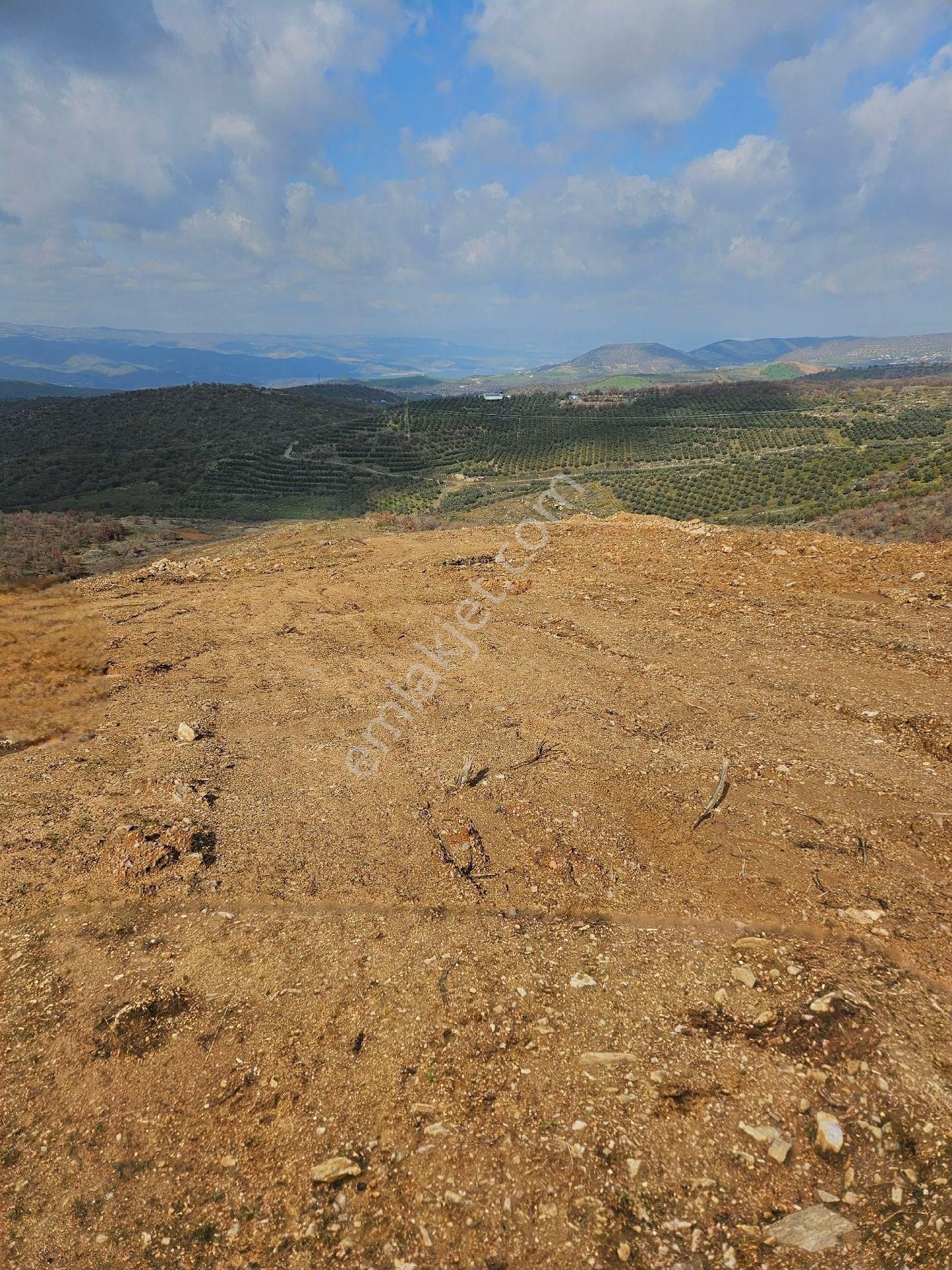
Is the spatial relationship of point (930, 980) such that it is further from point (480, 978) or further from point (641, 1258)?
point (480, 978)

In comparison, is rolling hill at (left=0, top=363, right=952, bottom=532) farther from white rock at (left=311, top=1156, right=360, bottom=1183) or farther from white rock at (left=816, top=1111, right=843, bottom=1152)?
white rock at (left=311, top=1156, right=360, bottom=1183)

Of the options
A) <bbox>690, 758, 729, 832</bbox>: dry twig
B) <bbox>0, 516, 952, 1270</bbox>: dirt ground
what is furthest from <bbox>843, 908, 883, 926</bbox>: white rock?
<bbox>690, 758, 729, 832</bbox>: dry twig

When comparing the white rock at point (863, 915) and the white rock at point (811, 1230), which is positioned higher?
the white rock at point (863, 915)

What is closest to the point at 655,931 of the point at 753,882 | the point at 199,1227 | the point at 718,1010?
the point at 718,1010

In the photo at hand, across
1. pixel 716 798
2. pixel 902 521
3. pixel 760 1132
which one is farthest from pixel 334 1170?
pixel 902 521

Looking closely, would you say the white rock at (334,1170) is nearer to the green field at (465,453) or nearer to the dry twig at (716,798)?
the dry twig at (716,798)

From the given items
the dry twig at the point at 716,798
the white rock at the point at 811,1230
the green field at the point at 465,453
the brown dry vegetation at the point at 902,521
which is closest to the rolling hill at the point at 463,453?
the green field at the point at 465,453
